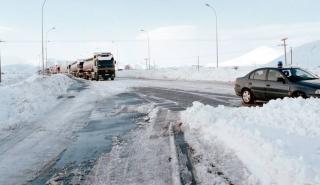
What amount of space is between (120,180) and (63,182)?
89 cm

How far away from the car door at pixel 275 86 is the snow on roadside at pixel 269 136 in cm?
357

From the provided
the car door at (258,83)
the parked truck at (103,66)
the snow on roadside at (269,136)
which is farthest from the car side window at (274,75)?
the parked truck at (103,66)

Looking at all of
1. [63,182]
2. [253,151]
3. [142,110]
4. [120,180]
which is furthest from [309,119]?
[142,110]

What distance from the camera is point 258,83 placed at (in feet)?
58.4

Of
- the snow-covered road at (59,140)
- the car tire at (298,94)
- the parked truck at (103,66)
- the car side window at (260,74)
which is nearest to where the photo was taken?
the snow-covered road at (59,140)

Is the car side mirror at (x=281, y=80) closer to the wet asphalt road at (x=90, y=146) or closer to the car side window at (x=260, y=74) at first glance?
the car side window at (x=260, y=74)

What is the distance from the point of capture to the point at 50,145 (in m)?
10.4

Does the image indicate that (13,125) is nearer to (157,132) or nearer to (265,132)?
(157,132)

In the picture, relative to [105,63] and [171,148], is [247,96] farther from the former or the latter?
[105,63]

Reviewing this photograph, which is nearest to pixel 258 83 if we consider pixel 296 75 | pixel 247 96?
pixel 247 96

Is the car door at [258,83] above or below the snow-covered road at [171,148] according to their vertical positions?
above

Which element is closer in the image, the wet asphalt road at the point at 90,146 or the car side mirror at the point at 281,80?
the wet asphalt road at the point at 90,146

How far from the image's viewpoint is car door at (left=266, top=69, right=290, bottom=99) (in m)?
16.3

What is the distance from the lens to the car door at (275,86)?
16.3 metres
